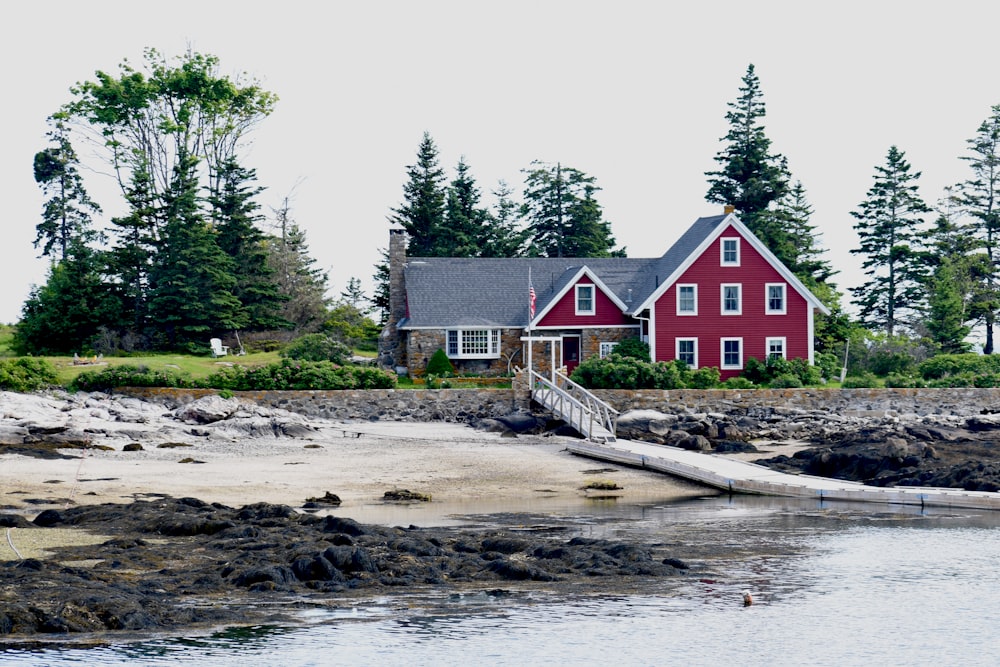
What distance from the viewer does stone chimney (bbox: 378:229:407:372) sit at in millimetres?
49219

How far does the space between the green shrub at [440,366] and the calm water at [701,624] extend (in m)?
26.6

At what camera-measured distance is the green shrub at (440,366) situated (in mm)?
45575

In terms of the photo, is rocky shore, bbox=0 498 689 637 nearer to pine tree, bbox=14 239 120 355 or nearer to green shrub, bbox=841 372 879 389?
green shrub, bbox=841 372 879 389

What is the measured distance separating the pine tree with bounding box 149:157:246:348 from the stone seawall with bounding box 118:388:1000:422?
13.3m

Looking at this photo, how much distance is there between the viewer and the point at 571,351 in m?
47.9

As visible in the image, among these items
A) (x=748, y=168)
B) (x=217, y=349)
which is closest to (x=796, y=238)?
(x=748, y=168)

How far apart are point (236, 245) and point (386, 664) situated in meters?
45.3

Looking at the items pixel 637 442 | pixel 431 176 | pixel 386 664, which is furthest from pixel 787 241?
pixel 386 664

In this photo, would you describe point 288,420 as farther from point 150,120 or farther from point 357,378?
point 150,120

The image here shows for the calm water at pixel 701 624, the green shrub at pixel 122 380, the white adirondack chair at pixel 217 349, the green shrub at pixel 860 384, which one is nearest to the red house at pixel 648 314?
the green shrub at pixel 860 384

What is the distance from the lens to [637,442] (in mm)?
33000

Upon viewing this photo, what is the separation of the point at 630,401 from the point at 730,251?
29.8ft

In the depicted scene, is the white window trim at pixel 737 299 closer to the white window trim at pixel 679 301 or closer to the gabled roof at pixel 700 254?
the white window trim at pixel 679 301

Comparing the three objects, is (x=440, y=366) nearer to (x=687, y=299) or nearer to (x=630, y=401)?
(x=630, y=401)
